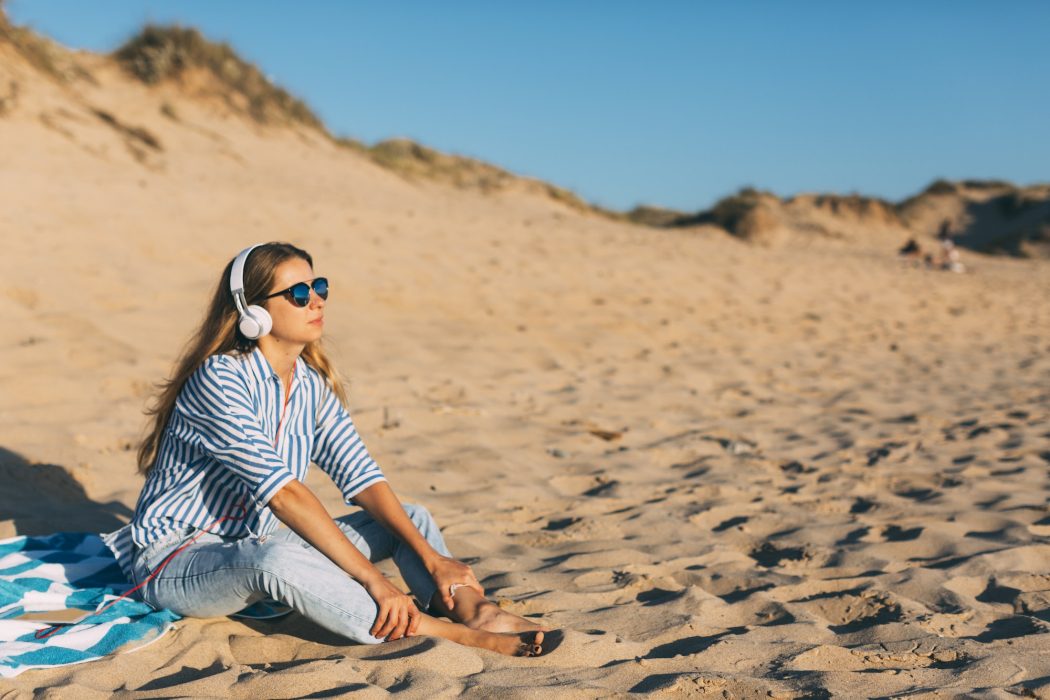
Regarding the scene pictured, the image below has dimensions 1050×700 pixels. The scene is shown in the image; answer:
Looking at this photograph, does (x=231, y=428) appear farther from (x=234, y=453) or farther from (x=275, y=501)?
(x=275, y=501)

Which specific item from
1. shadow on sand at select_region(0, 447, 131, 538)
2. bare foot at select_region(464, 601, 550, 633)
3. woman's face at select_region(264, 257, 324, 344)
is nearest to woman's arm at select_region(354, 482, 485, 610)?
bare foot at select_region(464, 601, 550, 633)

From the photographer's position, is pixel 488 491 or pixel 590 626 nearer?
pixel 590 626

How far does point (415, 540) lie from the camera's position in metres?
2.91

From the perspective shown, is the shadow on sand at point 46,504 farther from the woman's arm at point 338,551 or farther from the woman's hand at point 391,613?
the woman's hand at point 391,613

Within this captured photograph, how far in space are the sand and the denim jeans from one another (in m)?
0.11

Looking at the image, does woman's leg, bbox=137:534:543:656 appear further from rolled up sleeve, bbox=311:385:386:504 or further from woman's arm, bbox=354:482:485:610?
rolled up sleeve, bbox=311:385:386:504

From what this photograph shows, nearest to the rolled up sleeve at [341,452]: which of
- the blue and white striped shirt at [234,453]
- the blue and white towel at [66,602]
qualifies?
the blue and white striped shirt at [234,453]

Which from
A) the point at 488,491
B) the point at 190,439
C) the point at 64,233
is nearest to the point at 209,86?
the point at 64,233

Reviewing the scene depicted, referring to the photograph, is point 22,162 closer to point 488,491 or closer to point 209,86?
point 209,86

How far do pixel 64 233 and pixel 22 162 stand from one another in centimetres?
189

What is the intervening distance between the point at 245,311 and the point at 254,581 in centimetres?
77

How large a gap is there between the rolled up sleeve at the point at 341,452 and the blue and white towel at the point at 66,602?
635 mm

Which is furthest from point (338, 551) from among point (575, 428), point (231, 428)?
point (575, 428)

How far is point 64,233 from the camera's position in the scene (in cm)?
736
